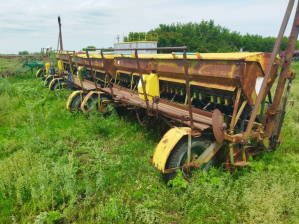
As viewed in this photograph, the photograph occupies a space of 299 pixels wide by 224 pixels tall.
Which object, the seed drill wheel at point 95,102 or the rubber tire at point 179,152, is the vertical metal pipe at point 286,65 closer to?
the rubber tire at point 179,152

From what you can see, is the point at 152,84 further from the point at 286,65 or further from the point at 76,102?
the point at 76,102

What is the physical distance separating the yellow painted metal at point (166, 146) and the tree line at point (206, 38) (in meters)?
35.5

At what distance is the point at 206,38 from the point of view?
42031 mm

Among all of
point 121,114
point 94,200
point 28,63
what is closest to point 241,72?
point 94,200

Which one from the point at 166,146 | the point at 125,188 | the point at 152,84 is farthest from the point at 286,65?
the point at 125,188

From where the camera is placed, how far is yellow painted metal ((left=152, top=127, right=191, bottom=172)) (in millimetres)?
3300

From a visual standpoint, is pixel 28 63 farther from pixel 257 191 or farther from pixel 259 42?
pixel 259 42

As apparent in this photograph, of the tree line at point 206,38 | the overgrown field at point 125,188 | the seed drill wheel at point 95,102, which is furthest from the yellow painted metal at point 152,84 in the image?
the tree line at point 206,38

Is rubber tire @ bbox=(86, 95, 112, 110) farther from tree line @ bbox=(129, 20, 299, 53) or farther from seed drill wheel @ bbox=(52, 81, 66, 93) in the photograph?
tree line @ bbox=(129, 20, 299, 53)

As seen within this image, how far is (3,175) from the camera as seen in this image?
378 centimetres

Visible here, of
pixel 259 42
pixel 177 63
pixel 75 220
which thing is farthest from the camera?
pixel 259 42

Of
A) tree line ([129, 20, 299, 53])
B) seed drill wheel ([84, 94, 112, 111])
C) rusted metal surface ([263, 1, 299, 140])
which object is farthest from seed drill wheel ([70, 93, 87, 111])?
tree line ([129, 20, 299, 53])

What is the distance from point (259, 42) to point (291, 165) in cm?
5568

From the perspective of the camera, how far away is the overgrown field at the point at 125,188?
296 centimetres
